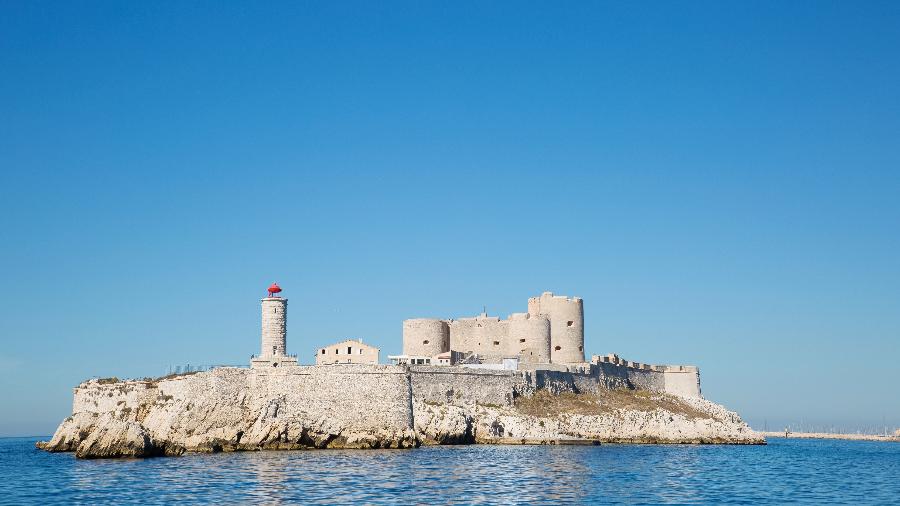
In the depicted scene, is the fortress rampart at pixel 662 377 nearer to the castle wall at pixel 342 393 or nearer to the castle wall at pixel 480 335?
the castle wall at pixel 480 335

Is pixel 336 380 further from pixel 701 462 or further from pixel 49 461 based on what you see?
pixel 701 462

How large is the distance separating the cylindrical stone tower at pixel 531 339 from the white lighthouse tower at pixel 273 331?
1393 centimetres

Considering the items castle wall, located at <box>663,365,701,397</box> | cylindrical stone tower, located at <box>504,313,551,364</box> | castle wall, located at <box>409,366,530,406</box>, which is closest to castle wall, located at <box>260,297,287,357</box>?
castle wall, located at <box>409,366,530,406</box>

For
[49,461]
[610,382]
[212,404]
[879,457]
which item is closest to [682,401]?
[610,382]

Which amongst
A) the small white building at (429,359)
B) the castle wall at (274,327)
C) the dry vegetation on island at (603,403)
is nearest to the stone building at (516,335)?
the small white building at (429,359)

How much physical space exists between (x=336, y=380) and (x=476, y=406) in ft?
25.6

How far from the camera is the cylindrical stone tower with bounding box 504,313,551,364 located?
5666cm

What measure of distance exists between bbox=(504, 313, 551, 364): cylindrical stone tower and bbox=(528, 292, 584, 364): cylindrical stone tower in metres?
0.65

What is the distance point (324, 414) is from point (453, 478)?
14058 millimetres

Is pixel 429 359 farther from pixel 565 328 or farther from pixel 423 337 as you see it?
pixel 565 328

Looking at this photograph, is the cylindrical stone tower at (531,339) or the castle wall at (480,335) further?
the castle wall at (480,335)

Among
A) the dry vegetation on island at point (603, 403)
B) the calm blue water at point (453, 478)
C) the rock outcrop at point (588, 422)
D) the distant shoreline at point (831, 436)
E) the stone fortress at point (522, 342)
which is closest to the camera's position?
the calm blue water at point (453, 478)

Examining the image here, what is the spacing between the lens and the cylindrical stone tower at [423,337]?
187 ft

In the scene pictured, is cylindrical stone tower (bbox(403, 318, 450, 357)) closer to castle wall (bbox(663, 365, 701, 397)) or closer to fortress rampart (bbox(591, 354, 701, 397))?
fortress rampart (bbox(591, 354, 701, 397))
